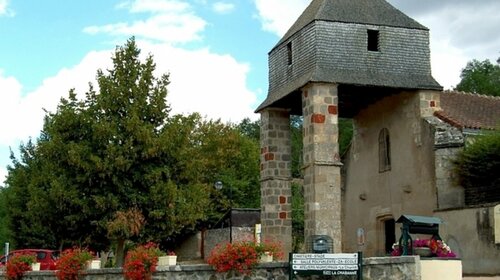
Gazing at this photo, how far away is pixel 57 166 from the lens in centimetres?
2664

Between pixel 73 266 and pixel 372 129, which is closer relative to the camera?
pixel 73 266

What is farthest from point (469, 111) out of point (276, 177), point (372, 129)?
point (276, 177)

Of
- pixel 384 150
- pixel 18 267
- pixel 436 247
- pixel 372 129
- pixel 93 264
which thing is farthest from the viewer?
pixel 372 129

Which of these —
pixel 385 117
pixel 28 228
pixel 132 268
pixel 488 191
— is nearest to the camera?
pixel 132 268

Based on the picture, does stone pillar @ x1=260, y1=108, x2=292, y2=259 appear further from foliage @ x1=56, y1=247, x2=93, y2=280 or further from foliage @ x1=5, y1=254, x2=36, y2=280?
Answer: foliage @ x1=56, y1=247, x2=93, y2=280

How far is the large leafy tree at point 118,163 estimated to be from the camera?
84.5ft

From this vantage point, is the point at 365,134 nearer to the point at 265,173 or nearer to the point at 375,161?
the point at 375,161

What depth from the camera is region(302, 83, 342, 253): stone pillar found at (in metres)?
22.9

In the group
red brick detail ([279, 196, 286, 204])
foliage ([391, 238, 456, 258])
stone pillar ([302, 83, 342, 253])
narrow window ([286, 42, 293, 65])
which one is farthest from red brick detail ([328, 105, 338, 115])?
foliage ([391, 238, 456, 258])

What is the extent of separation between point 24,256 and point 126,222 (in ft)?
15.8

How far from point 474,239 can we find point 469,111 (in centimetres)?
642

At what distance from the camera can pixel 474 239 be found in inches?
846

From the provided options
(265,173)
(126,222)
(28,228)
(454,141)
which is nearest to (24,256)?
(126,222)

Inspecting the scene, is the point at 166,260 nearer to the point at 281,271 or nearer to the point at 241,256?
the point at 241,256
